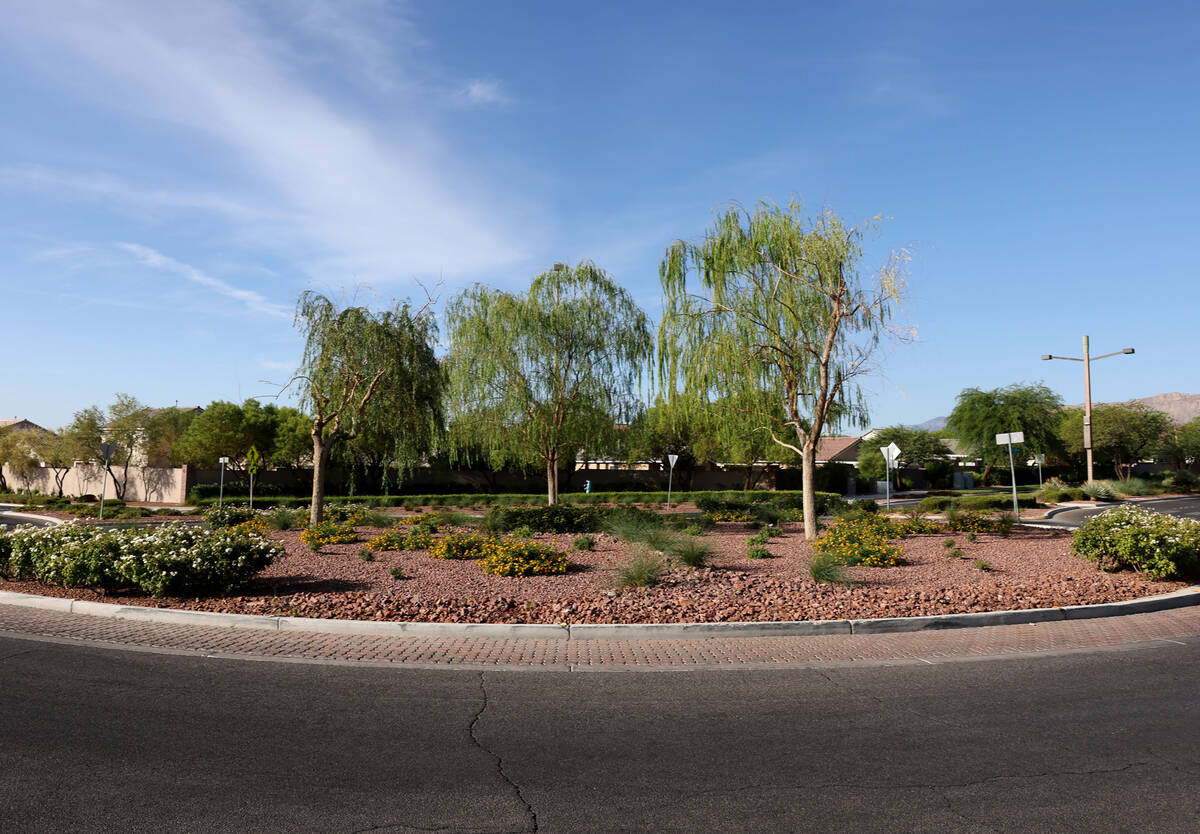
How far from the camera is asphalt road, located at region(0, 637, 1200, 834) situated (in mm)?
3861

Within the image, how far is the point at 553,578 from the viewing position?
11.9 m

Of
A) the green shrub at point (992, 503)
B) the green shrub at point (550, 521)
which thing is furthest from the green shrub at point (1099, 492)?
the green shrub at point (550, 521)

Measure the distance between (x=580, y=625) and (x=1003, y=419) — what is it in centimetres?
5251

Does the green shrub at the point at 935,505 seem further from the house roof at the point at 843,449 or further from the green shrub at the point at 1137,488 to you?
the house roof at the point at 843,449

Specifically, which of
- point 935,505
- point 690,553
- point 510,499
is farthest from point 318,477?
point 935,505

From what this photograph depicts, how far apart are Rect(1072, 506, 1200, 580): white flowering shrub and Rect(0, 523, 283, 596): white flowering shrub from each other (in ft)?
43.0

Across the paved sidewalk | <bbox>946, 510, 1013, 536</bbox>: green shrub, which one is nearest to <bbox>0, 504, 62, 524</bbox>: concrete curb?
the paved sidewalk

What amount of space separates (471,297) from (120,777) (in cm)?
2344

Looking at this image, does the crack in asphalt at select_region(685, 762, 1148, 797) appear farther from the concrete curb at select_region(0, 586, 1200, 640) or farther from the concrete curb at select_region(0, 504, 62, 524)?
the concrete curb at select_region(0, 504, 62, 524)

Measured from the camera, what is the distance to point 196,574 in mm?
9867

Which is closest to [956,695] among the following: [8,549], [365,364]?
[8,549]

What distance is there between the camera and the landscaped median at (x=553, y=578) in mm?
9312

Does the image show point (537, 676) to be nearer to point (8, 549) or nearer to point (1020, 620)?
point (1020, 620)

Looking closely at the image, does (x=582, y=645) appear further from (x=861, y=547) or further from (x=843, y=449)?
(x=843, y=449)
